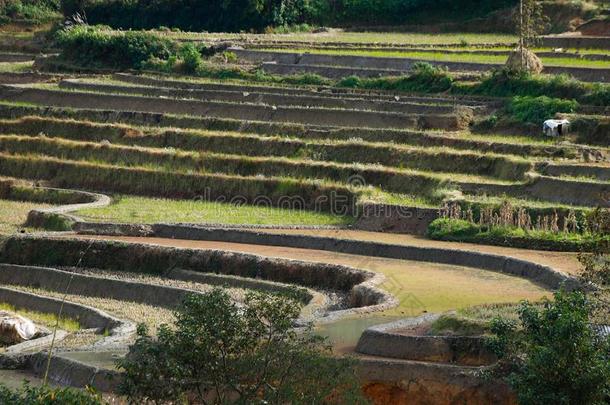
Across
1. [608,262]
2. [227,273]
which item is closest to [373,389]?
[608,262]

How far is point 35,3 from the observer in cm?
6334

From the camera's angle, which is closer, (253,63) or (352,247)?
(352,247)

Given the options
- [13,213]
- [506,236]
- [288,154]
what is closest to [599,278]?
[506,236]

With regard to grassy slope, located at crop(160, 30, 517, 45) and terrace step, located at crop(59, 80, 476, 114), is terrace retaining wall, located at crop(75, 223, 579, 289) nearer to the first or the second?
terrace step, located at crop(59, 80, 476, 114)

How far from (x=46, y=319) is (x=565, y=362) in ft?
37.6

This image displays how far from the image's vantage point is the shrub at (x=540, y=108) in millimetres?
35500

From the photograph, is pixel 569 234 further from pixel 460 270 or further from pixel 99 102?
pixel 99 102

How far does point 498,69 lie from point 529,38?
3.81m

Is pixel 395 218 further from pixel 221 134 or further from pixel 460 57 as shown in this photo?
pixel 460 57

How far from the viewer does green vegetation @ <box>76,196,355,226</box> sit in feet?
105

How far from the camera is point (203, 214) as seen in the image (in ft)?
108

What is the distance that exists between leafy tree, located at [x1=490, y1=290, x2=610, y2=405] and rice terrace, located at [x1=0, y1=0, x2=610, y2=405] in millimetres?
29

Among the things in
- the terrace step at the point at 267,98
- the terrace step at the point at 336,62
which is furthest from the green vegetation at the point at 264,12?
the terrace step at the point at 267,98

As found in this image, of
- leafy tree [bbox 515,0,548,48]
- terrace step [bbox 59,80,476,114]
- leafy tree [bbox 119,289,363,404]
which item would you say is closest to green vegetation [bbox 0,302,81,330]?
leafy tree [bbox 119,289,363,404]
